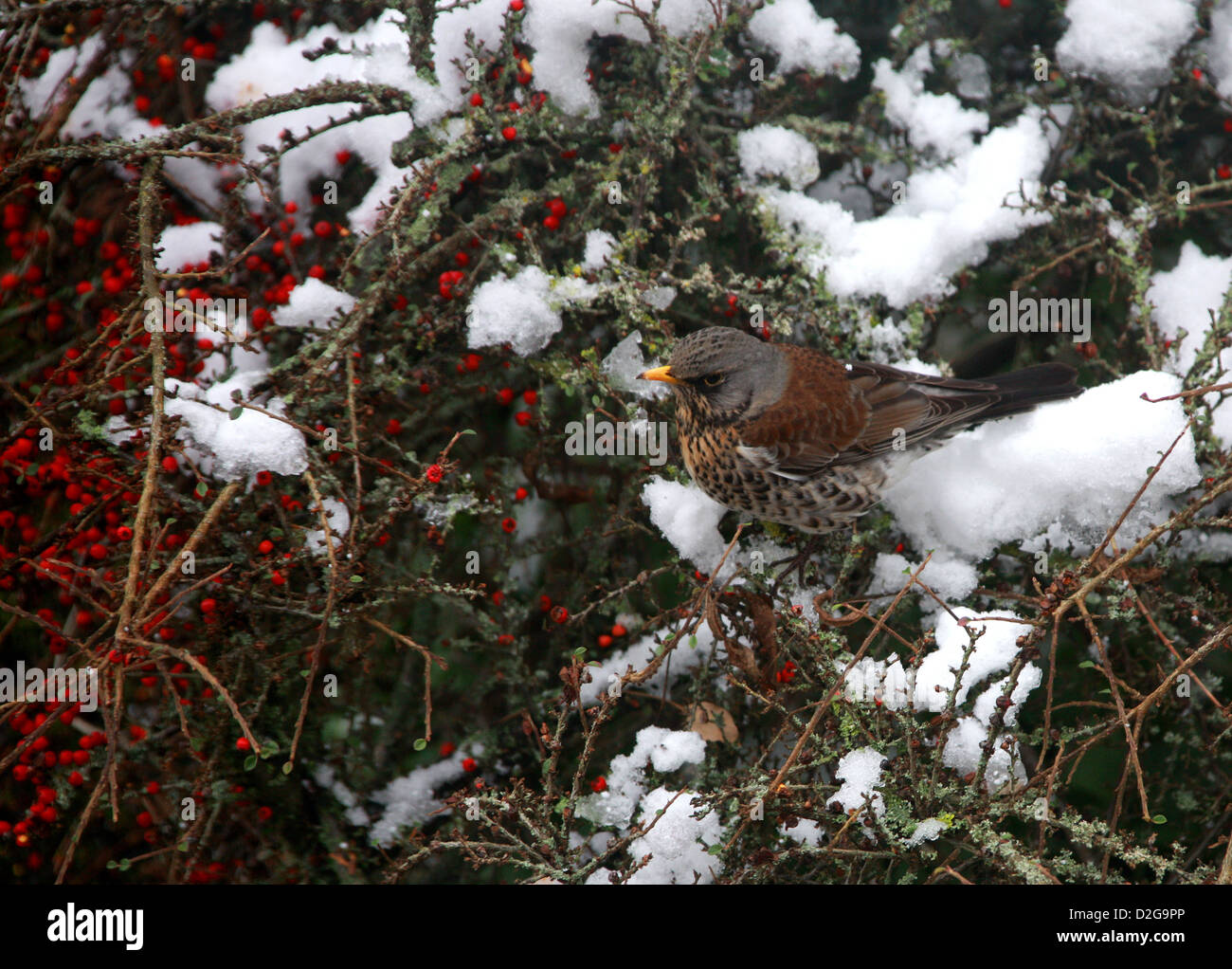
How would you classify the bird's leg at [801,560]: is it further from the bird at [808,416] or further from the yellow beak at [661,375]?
the yellow beak at [661,375]

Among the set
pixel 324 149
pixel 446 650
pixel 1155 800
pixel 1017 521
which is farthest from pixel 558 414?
pixel 1155 800

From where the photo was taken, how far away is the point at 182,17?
10.1 ft

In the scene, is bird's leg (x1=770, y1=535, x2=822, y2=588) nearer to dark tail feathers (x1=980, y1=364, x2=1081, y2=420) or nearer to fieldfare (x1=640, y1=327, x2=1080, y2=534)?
fieldfare (x1=640, y1=327, x2=1080, y2=534)

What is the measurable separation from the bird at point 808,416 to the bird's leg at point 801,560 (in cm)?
4

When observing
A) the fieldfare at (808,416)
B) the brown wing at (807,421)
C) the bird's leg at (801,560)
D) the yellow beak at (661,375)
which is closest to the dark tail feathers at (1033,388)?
the fieldfare at (808,416)

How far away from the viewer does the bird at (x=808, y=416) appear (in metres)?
2.76

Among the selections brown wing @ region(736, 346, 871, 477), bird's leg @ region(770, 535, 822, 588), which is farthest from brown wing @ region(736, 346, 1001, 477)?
bird's leg @ region(770, 535, 822, 588)

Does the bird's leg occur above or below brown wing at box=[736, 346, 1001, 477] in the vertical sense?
below

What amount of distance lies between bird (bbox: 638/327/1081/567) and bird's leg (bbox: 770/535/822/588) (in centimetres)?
4

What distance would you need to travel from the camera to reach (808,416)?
9.55 ft

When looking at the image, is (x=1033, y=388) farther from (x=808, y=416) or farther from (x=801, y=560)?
(x=801, y=560)

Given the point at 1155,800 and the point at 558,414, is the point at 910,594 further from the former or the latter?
the point at 558,414

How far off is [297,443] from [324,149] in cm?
127

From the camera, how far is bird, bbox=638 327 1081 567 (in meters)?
2.76
